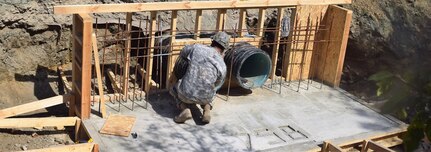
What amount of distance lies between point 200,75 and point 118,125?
1.16 meters

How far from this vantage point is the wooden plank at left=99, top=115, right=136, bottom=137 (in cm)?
606

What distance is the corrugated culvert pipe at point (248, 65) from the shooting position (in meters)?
7.16

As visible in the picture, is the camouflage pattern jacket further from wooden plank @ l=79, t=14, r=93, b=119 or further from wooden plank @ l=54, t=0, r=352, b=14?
wooden plank @ l=79, t=14, r=93, b=119

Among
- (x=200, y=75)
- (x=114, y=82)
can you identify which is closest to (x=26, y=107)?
(x=114, y=82)

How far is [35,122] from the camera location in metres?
6.18

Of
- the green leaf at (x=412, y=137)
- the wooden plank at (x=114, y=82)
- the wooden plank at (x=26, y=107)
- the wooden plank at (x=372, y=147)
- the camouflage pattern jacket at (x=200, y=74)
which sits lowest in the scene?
the wooden plank at (x=372, y=147)

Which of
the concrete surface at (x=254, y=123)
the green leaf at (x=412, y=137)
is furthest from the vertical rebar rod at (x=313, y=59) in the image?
the green leaf at (x=412, y=137)

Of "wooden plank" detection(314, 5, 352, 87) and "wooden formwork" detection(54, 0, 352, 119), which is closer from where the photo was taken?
"wooden formwork" detection(54, 0, 352, 119)

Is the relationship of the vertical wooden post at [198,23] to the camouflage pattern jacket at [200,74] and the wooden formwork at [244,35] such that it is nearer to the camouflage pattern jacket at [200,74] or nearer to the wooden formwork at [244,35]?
the wooden formwork at [244,35]

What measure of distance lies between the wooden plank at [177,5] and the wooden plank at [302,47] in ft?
0.83

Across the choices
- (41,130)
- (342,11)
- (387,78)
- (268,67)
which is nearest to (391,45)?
(342,11)

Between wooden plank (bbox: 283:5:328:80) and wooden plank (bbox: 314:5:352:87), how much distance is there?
5.7 inches

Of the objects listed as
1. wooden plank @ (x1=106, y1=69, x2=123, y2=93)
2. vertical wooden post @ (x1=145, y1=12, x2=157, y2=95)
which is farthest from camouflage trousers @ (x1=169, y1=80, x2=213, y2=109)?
wooden plank @ (x1=106, y1=69, x2=123, y2=93)

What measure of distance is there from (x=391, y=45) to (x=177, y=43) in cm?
415
